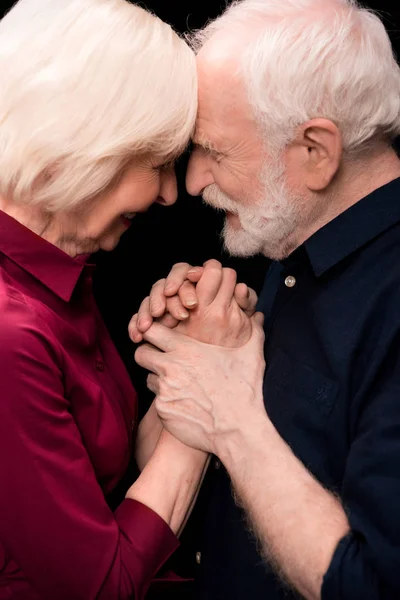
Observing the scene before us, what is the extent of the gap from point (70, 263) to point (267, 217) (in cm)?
43

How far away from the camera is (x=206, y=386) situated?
5.20ft

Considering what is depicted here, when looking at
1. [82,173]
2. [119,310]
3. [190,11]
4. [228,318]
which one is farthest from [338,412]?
[190,11]

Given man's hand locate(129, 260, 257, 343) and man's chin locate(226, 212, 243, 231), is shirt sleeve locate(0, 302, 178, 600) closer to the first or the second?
man's hand locate(129, 260, 257, 343)

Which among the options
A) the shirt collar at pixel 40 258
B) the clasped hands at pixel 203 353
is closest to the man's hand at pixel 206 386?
the clasped hands at pixel 203 353

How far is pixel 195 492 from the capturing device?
1.63 meters

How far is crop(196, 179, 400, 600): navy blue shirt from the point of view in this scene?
123 centimetres

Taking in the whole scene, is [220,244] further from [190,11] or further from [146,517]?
[146,517]

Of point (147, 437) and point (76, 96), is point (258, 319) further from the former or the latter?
point (76, 96)

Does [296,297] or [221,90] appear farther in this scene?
[296,297]

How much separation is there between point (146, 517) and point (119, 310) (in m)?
1.12

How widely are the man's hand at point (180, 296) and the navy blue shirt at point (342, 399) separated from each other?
134 mm

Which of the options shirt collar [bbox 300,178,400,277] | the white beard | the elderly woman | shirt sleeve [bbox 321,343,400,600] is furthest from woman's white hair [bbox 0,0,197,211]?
shirt sleeve [bbox 321,343,400,600]

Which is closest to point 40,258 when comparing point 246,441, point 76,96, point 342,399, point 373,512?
point 76,96

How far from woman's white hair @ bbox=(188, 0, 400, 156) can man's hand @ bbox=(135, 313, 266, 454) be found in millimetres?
448
